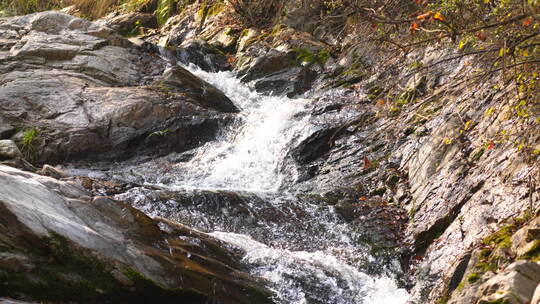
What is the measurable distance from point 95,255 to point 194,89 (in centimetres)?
808

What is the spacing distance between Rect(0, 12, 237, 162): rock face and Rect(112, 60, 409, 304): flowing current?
675 millimetres

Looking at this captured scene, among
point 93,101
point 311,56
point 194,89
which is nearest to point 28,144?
point 93,101

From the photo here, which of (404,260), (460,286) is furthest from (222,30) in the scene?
(460,286)

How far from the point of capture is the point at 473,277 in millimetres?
4422

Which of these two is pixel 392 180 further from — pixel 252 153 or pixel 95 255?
pixel 95 255

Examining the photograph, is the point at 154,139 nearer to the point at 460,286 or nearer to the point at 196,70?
the point at 196,70

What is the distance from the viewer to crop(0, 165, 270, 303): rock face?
3803 millimetres

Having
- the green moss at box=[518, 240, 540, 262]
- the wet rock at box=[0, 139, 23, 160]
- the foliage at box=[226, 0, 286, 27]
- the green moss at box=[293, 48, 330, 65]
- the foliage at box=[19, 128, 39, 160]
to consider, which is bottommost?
the wet rock at box=[0, 139, 23, 160]

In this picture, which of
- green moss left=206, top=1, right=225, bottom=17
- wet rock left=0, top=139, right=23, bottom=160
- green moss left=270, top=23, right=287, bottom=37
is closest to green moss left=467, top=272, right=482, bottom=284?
wet rock left=0, top=139, right=23, bottom=160

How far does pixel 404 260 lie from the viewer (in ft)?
20.5

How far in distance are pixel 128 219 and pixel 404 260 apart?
312 centimetres

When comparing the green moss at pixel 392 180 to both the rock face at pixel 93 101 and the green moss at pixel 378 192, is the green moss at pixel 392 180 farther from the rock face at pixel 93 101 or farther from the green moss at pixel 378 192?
the rock face at pixel 93 101

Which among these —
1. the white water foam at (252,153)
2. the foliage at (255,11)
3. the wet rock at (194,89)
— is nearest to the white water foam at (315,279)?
the white water foam at (252,153)

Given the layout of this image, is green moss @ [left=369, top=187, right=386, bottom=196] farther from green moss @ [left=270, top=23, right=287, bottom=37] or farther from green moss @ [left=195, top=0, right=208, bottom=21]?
green moss @ [left=195, top=0, right=208, bottom=21]
